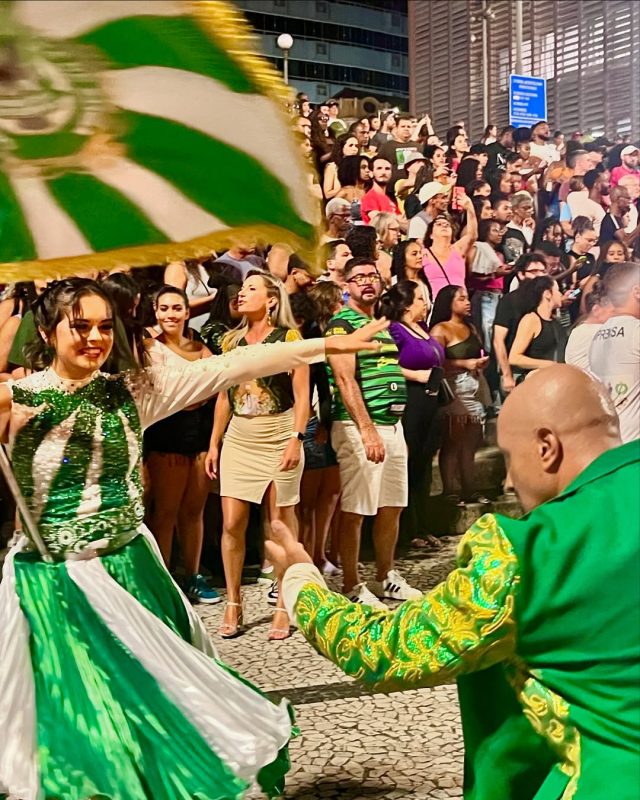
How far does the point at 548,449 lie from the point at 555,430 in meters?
0.02

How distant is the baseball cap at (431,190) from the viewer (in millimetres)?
2836

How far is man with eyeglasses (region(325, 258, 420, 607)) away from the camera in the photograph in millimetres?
2570

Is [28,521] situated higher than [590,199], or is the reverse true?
[590,199]

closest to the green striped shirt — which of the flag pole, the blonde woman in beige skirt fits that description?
the blonde woman in beige skirt

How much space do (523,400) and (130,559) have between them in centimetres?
107

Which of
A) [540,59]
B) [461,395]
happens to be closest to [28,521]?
[461,395]

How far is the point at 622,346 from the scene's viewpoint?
126 inches

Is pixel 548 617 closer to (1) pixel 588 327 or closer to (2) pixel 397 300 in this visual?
(2) pixel 397 300

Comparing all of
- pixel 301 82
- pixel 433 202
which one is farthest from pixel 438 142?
pixel 301 82

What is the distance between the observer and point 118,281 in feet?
7.13

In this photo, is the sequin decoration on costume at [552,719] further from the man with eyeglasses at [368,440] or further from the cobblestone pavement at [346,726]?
the man with eyeglasses at [368,440]

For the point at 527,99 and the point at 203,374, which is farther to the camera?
the point at 527,99

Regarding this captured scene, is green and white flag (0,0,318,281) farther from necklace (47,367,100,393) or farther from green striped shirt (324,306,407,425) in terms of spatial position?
green striped shirt (324,306,407,425)

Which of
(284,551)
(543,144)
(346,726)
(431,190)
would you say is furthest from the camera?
(543,144)
